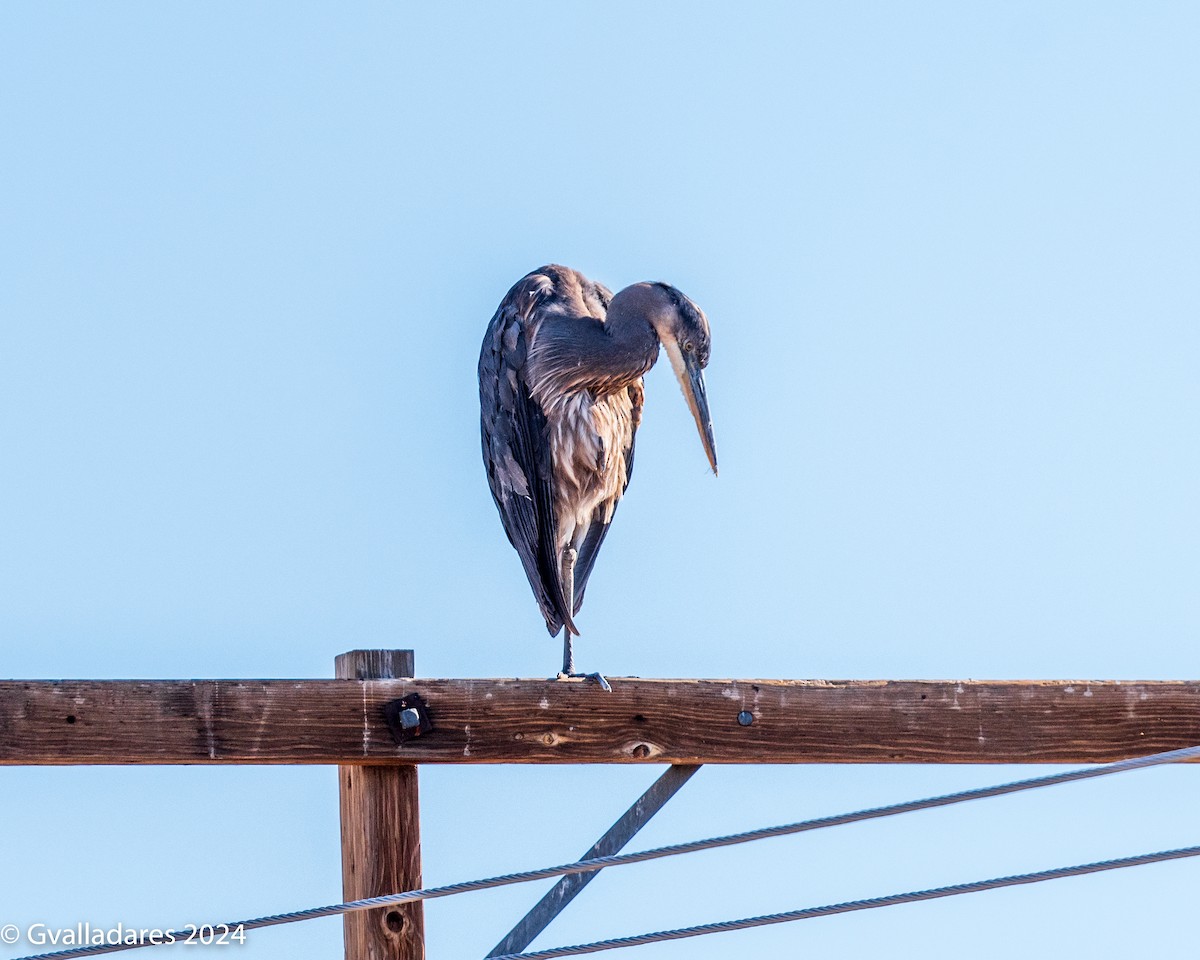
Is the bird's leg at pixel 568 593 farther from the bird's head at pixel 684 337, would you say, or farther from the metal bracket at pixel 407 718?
the metal bracket at pixel 407 718

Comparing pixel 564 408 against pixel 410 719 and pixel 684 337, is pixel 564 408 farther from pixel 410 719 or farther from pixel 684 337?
pixel 410 719

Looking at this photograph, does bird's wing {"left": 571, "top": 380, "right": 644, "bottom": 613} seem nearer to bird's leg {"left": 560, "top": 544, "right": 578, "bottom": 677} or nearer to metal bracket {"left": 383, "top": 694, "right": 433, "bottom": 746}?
bird's leg {"left": 560, "top": 544, "right": 578, "bottom": 677}

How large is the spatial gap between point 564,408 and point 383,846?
3.01 m

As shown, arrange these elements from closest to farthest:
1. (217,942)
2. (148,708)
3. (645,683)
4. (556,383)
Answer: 1. (217,942)
2. (148,708)
3. (645,683)
4. (556,383)

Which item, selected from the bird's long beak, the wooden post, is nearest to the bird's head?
the bird's long beak

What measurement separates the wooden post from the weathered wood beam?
69 millimetres

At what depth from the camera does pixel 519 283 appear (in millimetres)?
6770

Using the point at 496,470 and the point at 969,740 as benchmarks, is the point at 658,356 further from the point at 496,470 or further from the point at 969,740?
the point at 969,740

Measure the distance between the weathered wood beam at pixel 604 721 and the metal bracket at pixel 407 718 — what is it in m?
0.01

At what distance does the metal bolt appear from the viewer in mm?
3607

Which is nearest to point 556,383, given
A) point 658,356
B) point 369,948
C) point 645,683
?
point 658,356


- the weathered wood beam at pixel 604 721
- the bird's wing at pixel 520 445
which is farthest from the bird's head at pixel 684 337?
the weathered wood beam at pixel 604 721

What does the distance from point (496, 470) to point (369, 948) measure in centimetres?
310

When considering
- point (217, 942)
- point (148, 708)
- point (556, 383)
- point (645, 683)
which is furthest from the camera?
point (556, 383)
